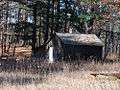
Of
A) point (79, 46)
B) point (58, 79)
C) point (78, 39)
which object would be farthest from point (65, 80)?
point (78, 39)

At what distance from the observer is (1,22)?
158ft

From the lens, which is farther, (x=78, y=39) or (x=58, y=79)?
(x=78, y=39)

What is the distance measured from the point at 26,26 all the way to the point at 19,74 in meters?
28.2

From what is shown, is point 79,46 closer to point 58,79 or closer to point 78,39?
point 78,39

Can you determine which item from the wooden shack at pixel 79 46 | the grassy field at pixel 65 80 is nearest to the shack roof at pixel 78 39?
the wooden shack at pixel 79 46

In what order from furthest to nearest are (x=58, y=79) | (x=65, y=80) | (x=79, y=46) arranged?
(x=79, y=46) → (x=58, y=79) → (x=65, y=80)

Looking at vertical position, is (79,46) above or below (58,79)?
below

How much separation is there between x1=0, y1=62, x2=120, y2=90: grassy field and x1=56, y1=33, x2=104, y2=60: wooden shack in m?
12.6

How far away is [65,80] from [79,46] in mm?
21348

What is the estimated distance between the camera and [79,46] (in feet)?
115

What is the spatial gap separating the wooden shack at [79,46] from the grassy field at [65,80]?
1256cm

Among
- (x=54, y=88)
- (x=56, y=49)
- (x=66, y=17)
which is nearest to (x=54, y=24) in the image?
(x=66, y=17)

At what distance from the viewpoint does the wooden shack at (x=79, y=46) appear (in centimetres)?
3453

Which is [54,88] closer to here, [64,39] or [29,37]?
[64,39]
